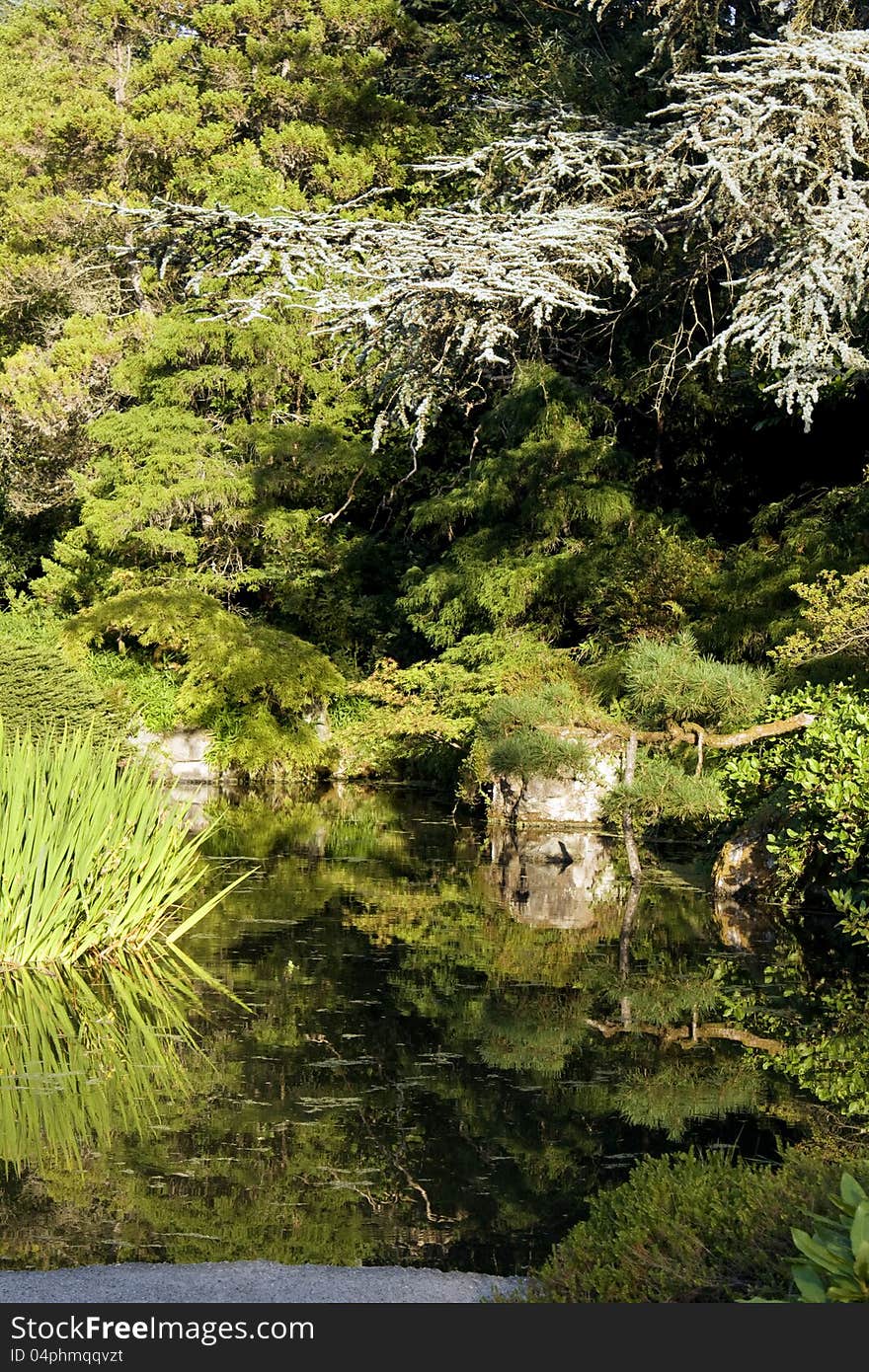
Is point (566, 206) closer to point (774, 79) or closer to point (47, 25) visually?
point (774, 79)

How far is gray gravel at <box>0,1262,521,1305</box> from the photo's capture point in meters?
2.95

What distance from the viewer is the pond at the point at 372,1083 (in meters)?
3.58

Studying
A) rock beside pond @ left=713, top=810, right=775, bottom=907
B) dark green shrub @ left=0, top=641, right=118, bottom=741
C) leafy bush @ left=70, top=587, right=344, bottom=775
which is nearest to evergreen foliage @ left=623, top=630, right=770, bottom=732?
rock beside pond @ left=713, top=810, right=775, bottom=907

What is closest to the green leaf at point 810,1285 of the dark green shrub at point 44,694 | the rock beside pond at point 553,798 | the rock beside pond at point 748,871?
the rock beside pond at point 748,871

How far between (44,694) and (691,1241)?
9.86 m

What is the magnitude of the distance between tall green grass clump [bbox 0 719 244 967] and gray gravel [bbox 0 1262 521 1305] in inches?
121

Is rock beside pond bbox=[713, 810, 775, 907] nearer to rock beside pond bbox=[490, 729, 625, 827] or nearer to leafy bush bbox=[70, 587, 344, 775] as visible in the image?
rock beside pond bbox=[490, 729, 625, 827]

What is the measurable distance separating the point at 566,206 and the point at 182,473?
915cm

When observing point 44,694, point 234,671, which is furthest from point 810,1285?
point 234,671

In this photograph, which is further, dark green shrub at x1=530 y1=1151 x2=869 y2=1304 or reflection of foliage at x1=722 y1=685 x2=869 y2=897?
reflection of foliage at x1=722 y1=685 x2=869 y2=897

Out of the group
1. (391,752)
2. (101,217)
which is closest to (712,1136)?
(391,752)

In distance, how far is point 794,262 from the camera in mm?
8141

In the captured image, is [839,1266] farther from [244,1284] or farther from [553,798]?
[553,798]

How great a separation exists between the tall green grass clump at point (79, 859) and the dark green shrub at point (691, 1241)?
3.65 metres
